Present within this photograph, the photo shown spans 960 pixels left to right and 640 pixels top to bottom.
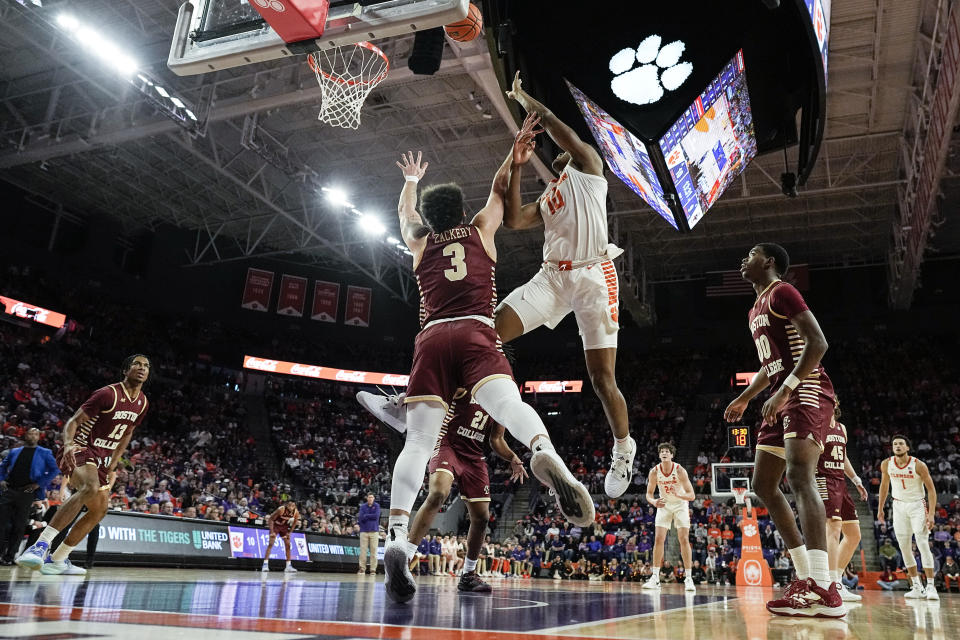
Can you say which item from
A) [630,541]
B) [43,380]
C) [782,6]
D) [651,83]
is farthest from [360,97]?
[43,380]

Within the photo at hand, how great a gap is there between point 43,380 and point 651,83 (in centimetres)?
1909

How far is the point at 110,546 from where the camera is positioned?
10.7 m

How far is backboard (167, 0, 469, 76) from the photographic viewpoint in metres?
5.52

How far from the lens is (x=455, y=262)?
3824mm

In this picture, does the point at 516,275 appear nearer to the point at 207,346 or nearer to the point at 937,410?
the point at 207,346

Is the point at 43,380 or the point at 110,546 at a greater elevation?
the point at 43,380

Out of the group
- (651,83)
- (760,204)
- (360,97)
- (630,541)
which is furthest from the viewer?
(760,204)

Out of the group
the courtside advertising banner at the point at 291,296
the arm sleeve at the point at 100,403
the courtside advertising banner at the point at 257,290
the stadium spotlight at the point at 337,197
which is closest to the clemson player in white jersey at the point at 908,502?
the arm sleeve at the point at 100,403

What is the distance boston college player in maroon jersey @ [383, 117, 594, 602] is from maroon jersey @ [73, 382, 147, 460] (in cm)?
379

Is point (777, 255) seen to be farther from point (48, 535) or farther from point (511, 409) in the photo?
point (48, 535)

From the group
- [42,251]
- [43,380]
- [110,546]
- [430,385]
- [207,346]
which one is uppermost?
[42,251]

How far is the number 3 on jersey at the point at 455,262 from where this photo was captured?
12.4 ft

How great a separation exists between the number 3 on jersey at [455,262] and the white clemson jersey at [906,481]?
23.4 feet

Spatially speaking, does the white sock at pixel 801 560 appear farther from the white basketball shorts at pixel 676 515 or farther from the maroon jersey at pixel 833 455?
the white basketball shorts at pixel 676 515
